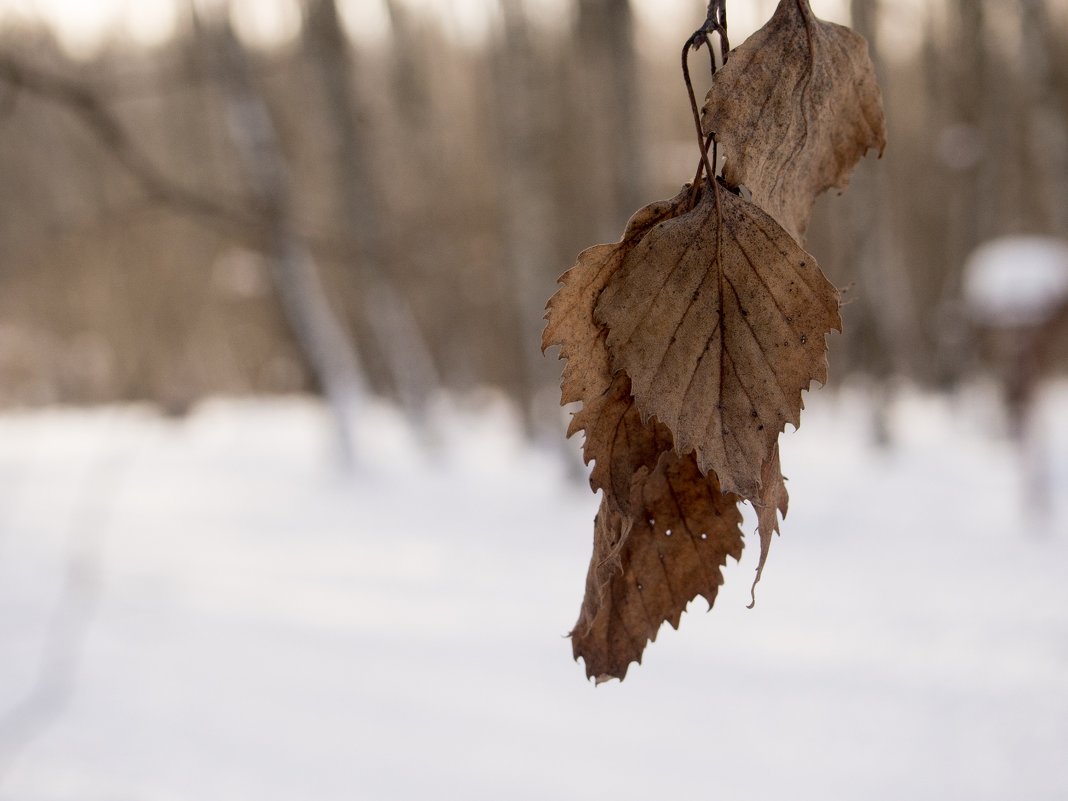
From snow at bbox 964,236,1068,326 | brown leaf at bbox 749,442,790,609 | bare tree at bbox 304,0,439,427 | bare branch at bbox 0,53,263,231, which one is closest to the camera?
brown leaf at bbox 749,442,790,609

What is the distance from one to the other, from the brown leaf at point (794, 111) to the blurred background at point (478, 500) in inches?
0.7

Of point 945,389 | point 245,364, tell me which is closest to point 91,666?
point 945,389

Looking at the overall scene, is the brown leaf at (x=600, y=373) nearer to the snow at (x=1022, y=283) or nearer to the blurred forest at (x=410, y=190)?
the blurred forest at (x=410, y=190)

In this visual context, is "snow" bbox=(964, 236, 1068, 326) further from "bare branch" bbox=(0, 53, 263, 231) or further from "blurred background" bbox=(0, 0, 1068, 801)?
"bare branch" bbox=(0, 53, 263, 231)

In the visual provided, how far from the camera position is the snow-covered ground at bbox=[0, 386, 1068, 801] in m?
2.56

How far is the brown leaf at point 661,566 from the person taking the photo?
0.96 feet

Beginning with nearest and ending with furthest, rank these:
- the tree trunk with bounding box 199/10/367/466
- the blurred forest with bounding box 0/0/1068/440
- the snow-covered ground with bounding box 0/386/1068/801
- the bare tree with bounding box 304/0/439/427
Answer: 1. the snow-covered ground with bounding box 0/386/1068/801
2. the blurred forest with bounding box 0/0/1068/440
3. the tree trunk with bounding box 199/10/367/466
4. the bare tree with bounding box 304/0/439/427

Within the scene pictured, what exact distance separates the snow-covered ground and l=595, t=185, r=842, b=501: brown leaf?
214cm

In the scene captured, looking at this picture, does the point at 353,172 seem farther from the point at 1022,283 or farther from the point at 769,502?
the point at 769,502

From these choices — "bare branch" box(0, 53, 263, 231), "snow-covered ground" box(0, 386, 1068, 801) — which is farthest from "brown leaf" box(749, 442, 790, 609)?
"snow-covered ground" box(0, 386, 1068, 801)

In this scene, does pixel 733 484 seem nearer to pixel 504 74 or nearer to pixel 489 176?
pixel 504 74

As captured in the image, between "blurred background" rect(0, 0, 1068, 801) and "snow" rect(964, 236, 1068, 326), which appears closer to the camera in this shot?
"blurred background" rect(0, 0, 1068, 801)

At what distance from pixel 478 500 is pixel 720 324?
21.5ft

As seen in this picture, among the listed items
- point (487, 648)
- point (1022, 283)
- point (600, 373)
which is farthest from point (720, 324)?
point (1022, 283)
